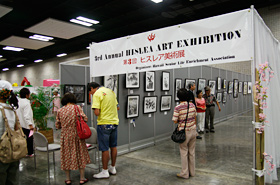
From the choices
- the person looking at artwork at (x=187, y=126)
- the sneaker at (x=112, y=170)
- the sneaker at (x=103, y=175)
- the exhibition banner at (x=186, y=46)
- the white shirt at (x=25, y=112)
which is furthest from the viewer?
the white shirt at (x=25, y=112)

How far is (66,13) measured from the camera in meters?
7.30

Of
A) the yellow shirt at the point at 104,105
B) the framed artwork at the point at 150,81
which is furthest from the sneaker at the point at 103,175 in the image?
the framed artwork at the point at 150,81

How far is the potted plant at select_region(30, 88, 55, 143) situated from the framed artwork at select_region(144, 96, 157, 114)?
2.80 meters

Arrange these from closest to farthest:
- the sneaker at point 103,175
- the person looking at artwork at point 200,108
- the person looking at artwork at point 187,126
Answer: the person looking at artwork at point 187,126 → the sneaker at point 103,175 → the person looking at artwork at point 200,108

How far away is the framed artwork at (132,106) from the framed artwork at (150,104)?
34 cm

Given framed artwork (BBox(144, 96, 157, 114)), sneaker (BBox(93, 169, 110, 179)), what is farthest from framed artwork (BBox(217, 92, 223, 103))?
sneaker (BBox(93, 169, 110, 179))

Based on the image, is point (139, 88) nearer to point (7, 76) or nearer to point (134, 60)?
point (134, 60)

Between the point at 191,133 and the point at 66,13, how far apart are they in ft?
19.9

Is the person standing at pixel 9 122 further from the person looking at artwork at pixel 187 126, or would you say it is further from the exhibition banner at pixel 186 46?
the person looking at artwork at pixel 187 126

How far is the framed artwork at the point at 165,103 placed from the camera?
249 inches

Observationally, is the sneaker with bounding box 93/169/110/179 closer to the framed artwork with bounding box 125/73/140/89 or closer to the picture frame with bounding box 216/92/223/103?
the framed artwork with bounding box 125/73/140/89

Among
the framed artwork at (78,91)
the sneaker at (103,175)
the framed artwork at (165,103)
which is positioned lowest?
the sneaker at (103,175)

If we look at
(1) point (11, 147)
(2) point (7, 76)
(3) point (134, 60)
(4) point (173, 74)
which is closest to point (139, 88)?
(4) point (173, 74)

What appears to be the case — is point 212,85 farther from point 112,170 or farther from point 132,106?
point 112,170
